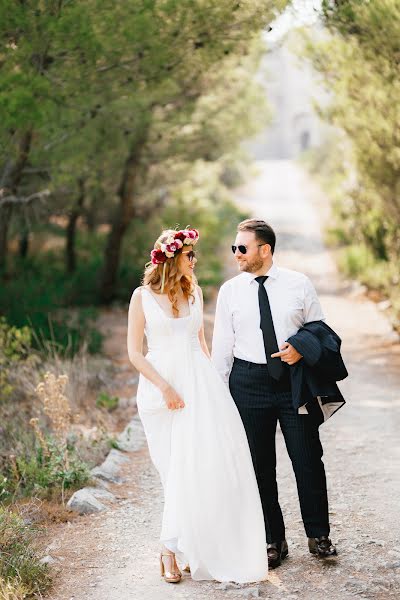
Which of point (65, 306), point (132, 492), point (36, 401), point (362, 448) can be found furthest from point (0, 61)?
point (65, 306)

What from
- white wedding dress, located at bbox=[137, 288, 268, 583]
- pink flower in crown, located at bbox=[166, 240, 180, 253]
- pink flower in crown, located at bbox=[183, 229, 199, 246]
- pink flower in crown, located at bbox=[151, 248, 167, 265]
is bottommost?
white wedding dress, located at bbox=[137, 288, 268, 583]

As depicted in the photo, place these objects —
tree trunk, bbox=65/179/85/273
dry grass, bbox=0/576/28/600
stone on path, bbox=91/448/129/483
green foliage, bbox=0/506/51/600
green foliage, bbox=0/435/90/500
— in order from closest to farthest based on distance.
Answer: dry grass, bbox=0/576/28/600
green foliage, bbox=0/506/51/600
green foliage, bbox=0/435/90/500
stone on path, bbox=91/448/129/483
tree trunk, bbox=65/179/85/273

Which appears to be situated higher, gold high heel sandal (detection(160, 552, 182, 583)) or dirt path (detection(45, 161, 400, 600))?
gold high heel sandal (detection(160, 552, 182, 583))

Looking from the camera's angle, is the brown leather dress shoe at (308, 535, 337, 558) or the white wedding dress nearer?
the white wedding dress

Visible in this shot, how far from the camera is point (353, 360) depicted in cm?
1150

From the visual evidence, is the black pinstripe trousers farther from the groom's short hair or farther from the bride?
the groom's short hair

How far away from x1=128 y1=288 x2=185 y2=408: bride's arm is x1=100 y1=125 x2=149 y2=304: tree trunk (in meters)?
10.6

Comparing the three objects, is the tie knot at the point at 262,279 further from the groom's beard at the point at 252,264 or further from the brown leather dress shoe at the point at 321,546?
the brown leather dress shoe at the point at 321,546

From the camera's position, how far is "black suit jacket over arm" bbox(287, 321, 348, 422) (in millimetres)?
4457

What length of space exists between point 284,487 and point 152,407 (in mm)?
2280

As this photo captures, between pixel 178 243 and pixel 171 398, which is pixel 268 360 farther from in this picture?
pixel 178 243

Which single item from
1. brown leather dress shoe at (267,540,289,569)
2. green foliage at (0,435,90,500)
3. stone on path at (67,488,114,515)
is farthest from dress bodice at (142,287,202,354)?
green foliage at (0,435,90,500)

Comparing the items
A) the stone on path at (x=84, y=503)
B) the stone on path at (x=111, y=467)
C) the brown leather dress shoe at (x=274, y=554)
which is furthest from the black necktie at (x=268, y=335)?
the stone on path at (x=111, y=467)

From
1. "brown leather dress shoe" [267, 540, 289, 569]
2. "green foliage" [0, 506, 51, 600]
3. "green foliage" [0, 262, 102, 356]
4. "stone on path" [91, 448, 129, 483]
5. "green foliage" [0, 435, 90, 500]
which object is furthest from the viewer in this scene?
"green foliage" [0, 262, 102, 356]
